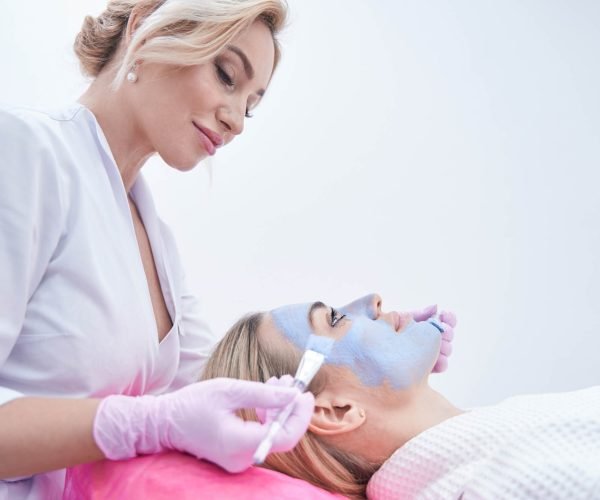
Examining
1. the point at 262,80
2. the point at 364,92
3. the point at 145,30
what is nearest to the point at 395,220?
the point at 364,92

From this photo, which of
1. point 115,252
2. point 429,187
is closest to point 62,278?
point 115,252

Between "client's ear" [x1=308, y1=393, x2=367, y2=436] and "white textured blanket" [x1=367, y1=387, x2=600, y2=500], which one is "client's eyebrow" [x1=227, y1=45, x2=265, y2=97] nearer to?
"client's ear" [x1=308, y1=393, x2=367, y2=436]

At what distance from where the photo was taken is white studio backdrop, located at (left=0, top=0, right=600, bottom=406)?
87.8 inches

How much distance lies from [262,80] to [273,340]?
546mm

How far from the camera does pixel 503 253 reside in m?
2.31

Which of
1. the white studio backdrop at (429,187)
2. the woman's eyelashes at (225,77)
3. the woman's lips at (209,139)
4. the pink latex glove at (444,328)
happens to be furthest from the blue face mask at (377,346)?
the white studio backdrop at (429,187)

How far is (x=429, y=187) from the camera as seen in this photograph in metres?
2.31

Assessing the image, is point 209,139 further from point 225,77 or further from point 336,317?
point 336,317

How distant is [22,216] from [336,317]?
0.61 metres

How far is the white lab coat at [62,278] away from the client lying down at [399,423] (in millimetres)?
247

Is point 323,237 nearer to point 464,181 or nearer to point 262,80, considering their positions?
point 464,181

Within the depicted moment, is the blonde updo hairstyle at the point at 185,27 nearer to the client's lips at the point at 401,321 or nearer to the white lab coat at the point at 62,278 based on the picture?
the white lab coat at the point at 62,278

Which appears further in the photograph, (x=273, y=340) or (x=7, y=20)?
(x=7, y=20)

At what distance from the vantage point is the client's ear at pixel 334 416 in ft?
3.84
